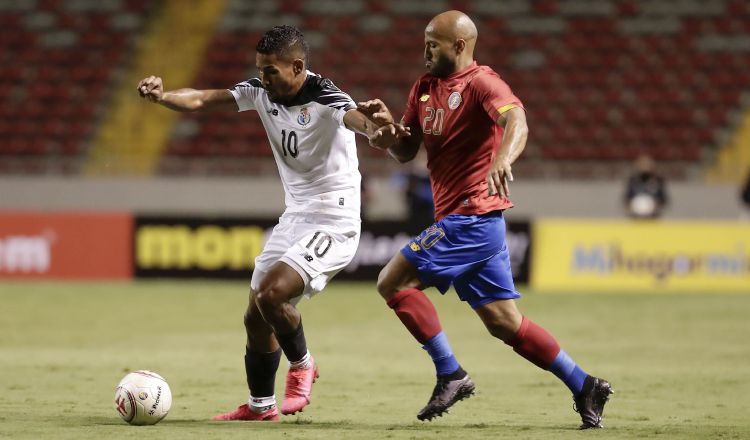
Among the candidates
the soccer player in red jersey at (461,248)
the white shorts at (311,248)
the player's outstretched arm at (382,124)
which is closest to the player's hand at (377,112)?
the player's outstretched arm at (382,124)

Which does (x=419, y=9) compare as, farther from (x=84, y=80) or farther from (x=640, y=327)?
(x=640, y=327)

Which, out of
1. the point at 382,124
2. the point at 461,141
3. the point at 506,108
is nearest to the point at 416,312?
the point at 461,141

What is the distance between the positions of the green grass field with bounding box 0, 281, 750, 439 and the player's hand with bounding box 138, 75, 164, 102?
172cm

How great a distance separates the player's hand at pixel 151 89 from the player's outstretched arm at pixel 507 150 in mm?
1820

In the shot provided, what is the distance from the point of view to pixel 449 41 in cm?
659

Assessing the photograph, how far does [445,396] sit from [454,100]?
1520 millimetres

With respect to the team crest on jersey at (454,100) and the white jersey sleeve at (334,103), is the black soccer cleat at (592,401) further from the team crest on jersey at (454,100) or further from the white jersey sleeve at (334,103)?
the white jersey sleeve at (334,103)

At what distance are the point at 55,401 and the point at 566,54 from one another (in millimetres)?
17872

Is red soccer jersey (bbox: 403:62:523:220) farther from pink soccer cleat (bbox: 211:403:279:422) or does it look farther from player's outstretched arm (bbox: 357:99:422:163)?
pink soccer cleat (bbox: 211:403:279:422)

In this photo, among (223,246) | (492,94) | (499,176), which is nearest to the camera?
(499,176)

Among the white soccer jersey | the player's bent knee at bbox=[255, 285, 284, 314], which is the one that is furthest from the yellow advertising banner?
the player's bent knee at bbox=[255, 285, 284, 314]

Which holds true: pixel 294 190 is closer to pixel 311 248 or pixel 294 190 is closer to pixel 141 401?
pixel 311 248

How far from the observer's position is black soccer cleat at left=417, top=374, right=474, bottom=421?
21.4 ft

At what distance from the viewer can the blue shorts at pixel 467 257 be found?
6555 mm
